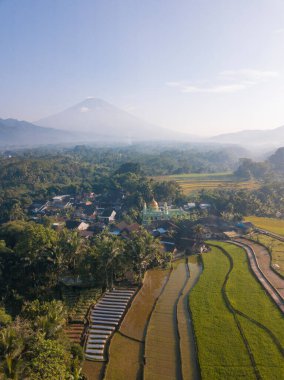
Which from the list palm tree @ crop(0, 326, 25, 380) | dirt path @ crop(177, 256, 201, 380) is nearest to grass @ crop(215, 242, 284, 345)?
dirt path @ crop(177, 256, 201, 380)

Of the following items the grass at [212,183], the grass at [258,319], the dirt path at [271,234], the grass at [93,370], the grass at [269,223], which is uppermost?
the grass at [258,319]

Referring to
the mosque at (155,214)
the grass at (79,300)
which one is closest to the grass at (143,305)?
the grass at (79,300)

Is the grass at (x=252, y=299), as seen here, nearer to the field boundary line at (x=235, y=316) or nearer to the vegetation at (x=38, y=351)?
the field boundary line at (x=235, y=316)

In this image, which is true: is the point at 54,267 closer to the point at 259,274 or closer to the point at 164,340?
the point at 164,340

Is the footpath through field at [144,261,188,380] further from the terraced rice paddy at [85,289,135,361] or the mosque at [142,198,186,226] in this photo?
the mosque at [142,198,186,226]

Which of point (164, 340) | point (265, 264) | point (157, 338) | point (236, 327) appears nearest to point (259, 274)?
point (265, 264)

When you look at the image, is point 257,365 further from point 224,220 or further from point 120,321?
point 224,220
